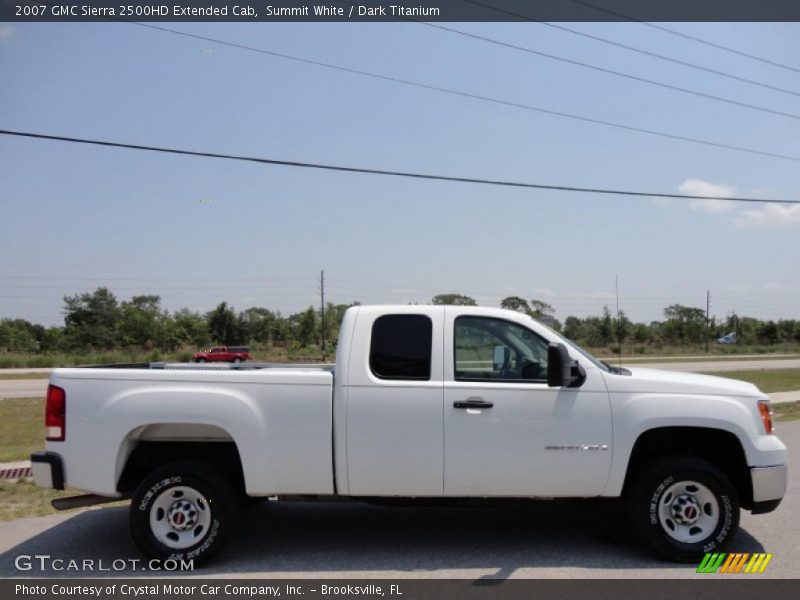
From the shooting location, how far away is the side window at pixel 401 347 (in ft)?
17.3

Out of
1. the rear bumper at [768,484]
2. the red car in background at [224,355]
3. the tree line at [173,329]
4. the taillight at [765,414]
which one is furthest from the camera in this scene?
the tree line at [173,329]

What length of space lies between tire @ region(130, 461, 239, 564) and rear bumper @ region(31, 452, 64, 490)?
579 mm

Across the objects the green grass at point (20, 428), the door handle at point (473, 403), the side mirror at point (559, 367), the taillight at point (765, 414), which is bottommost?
the green grass at point (20, 428)

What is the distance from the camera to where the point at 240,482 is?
566 centimetres

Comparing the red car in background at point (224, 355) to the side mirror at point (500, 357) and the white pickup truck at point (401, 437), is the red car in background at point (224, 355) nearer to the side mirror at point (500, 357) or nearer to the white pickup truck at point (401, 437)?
the white pickup truck at point (401, 437)

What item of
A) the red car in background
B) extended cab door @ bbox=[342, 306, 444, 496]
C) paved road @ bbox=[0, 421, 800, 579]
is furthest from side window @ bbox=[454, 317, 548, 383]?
the red car in background

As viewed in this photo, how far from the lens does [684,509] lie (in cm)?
521

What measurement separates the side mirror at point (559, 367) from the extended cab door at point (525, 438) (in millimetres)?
105

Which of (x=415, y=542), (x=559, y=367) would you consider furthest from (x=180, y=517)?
(x=559, y=367)

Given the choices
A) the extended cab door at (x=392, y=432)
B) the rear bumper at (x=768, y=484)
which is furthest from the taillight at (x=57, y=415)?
the rear bumper at (x=768, y=484)

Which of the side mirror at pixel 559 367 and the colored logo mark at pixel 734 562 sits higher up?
the side mirror at pixel 559 367

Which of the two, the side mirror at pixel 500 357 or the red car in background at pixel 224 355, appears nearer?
the side mirror at pixel 500 357

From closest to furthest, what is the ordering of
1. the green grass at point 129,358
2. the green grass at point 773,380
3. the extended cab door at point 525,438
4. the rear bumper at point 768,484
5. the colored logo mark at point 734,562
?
the colored logo mark at point 734,562 → the extended cab door at point 525,438 → the rear bumper at point 768,484 → the green grass at point 773,380 → the green grass at point 129,358

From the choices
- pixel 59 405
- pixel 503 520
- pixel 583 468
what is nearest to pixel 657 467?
pixel 583 468
